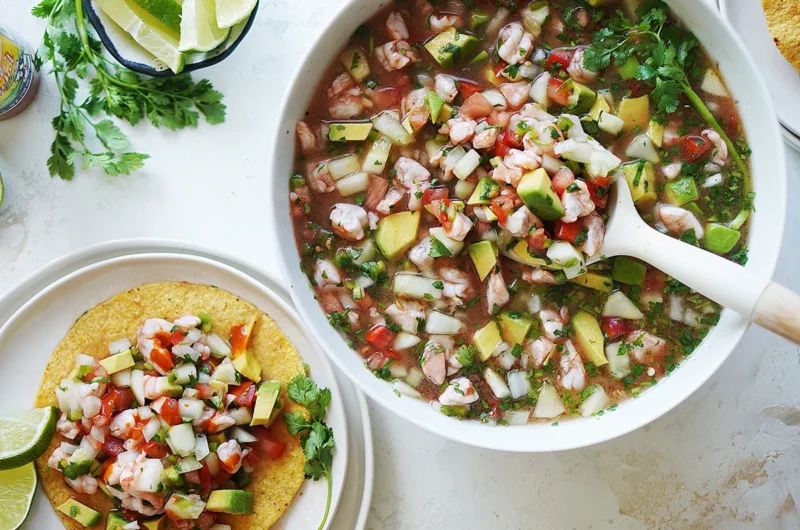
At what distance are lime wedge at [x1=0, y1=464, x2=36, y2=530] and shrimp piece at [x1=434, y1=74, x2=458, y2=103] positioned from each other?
7.36ft

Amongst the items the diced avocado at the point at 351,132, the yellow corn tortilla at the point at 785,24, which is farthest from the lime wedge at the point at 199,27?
the yellow corn tortilla at the point at 785,24

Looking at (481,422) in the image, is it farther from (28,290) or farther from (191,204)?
(28,290)

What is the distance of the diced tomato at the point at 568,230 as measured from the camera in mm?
2367

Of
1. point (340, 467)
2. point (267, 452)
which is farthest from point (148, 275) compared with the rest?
point (340, 467)

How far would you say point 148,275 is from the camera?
303 cm

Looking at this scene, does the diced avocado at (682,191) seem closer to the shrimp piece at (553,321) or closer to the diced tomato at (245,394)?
the shrimp piece at (553,321)

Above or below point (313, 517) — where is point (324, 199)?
above

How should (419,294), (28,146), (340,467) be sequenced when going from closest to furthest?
(419,294)
(340,467)
(28,146)

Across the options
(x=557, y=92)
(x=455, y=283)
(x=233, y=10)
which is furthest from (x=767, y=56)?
(x=233, y=10)

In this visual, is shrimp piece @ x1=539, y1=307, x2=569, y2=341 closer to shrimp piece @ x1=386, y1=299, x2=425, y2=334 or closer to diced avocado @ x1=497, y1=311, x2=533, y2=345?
diced avocado @ x1=497, y1=311, x2=533, y2=345

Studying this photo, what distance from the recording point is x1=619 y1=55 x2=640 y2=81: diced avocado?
97.2 inches

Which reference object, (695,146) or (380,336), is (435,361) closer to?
(380,336)

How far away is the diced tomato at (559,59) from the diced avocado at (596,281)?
725 millimetres

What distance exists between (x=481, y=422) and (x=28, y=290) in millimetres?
1980
